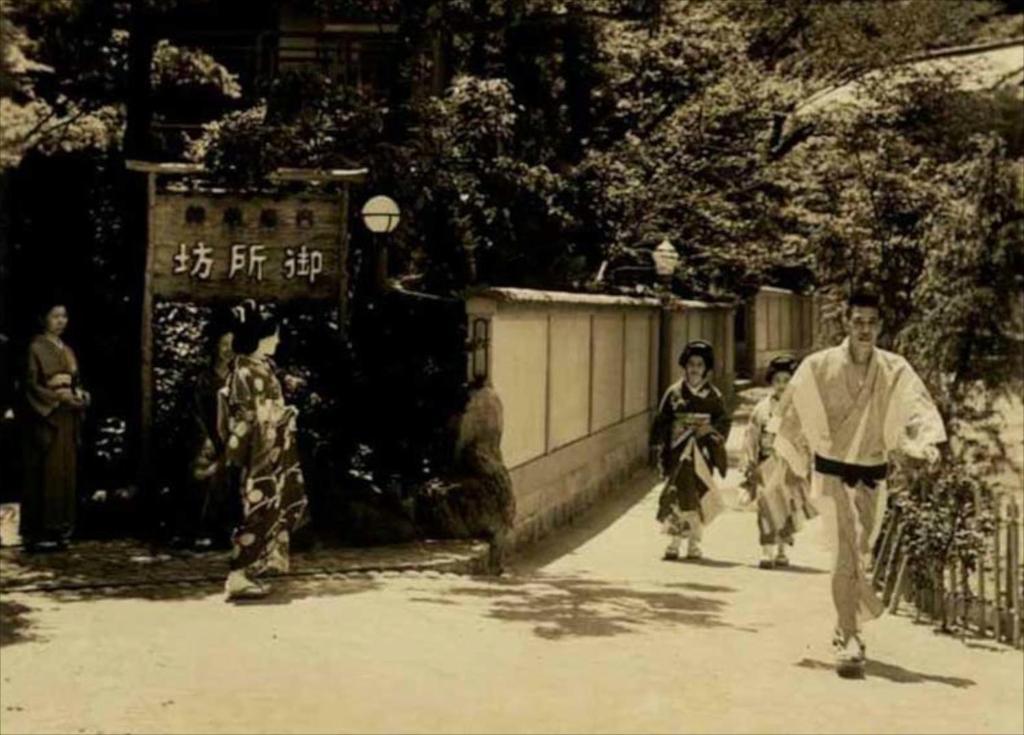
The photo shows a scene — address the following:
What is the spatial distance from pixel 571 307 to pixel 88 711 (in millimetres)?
9428

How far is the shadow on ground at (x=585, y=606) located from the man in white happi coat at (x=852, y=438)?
59.8 inches

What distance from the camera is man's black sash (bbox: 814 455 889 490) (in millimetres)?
7906

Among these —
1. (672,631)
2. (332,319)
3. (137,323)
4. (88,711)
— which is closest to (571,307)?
(332,319)

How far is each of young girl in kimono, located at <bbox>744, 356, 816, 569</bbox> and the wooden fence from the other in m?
2.07

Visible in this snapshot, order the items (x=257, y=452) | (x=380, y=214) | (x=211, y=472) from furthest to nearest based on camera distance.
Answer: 1. (x=380, y=214)
2. (x=211, y=472)
3. (x=257, y=452)

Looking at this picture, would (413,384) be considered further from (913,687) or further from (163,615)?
(913,687)

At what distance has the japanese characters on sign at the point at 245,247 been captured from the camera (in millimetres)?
11297

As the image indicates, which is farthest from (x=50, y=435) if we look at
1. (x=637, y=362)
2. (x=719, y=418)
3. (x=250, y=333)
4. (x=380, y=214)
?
(x=637, y=362)

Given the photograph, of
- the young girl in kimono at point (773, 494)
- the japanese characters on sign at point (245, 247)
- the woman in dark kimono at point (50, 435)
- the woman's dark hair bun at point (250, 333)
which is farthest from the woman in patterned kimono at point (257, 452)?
the young girl in kimono at point (773, 494)

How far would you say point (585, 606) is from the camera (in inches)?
394

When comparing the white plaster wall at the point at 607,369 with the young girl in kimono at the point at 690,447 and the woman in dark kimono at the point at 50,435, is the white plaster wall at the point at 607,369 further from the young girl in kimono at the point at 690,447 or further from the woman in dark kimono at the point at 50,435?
the woman in dark kimono at the point at 50,435

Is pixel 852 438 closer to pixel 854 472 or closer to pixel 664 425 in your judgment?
pixel 854 472

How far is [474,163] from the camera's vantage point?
1572cm

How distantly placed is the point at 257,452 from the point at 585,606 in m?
2.50
